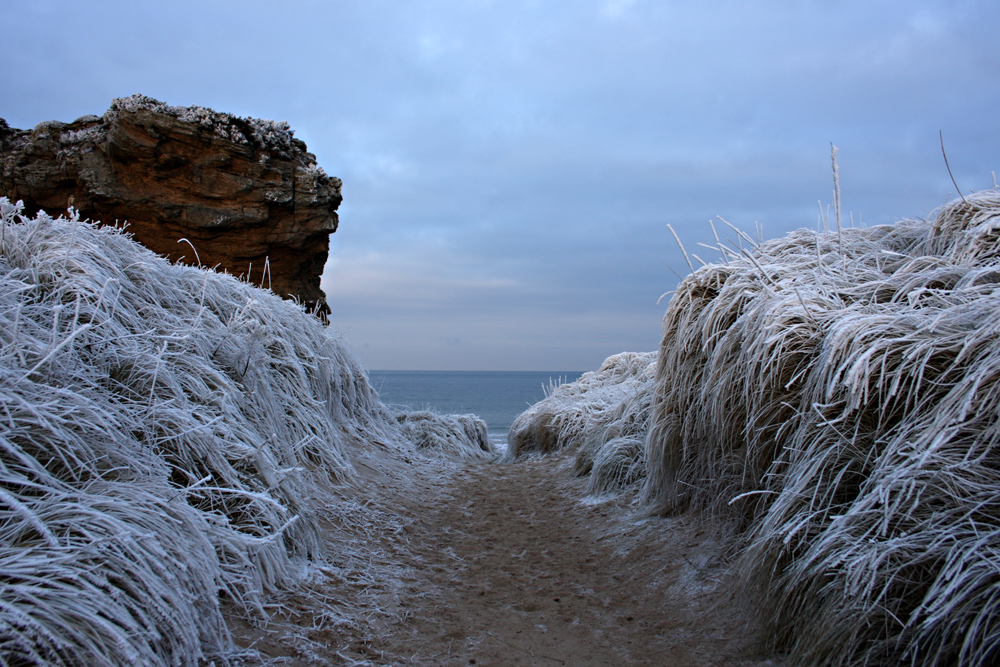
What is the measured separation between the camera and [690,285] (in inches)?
164

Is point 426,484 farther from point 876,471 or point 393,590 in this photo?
point 876,471

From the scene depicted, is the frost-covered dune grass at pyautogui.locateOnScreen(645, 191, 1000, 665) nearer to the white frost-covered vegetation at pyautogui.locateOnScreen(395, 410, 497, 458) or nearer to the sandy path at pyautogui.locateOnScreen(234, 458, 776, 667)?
the sandy path at pyautogui.locateOnScreen(234, 458, 776, 667)

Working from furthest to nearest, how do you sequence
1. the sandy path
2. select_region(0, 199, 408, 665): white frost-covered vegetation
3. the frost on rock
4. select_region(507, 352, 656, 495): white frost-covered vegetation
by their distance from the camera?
1. the frost on rock
2. select_region(507, 352, 656, 495): white frost-covered vegetation
3. the sandy path
4. select_region(0, 199, 408, 665): white frost-covered vegetation

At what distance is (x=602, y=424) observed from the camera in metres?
6.61

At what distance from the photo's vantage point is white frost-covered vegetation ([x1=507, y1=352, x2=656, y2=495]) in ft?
17.3

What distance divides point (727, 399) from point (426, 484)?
3556 mm

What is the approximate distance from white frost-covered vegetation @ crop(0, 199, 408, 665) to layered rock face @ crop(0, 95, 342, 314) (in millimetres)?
4571

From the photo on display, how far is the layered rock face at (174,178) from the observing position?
833cm

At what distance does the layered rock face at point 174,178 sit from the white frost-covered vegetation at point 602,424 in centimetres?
425

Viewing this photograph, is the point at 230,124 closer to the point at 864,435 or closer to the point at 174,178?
the point at 174,178

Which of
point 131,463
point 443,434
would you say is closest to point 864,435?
point 131,463

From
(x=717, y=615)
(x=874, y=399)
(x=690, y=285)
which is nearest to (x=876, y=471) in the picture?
(x=874, y=399)

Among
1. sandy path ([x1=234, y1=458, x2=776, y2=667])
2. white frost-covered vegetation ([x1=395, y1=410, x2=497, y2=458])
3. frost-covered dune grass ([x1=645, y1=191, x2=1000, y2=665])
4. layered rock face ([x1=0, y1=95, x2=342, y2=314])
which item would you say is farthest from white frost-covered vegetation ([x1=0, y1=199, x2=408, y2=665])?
layered rock face ([x1=0, y1=95, x2=342, y2=314])

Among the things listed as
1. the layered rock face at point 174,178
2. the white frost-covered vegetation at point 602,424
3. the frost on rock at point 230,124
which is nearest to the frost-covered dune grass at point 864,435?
the white frost-covered vegetation at point 602,424
